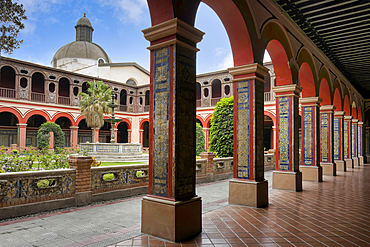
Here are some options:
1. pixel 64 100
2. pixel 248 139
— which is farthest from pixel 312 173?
pixel 64 100

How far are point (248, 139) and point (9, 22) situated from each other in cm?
493

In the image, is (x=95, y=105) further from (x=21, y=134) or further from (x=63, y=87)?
(x=63, y=87)

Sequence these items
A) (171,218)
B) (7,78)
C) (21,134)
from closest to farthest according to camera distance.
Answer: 1. (171,218)
2. (21,134)
3. (7,78)

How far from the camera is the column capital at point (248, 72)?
19.5ft

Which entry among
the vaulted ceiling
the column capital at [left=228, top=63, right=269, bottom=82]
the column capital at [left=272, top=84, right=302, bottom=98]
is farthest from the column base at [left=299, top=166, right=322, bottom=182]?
the column capital at [left=228, top=63, right=269, bottom=82]

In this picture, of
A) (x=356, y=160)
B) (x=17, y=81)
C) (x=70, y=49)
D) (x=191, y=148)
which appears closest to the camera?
(x=191, y=148)

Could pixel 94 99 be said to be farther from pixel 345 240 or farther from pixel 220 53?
pixel 220 53

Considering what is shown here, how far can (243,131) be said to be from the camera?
605 centimetres

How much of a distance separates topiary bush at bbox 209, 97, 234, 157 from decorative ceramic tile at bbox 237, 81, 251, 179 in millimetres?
7505

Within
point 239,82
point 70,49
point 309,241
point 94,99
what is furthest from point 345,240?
point 70,49

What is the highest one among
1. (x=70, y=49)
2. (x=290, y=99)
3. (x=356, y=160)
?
(x=70, y=49)

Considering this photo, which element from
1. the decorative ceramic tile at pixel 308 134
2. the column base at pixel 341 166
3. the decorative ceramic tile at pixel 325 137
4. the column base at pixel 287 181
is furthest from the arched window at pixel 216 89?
the column base at pixel 287 181

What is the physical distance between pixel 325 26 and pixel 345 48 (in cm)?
251

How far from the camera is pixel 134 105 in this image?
31.2 m
